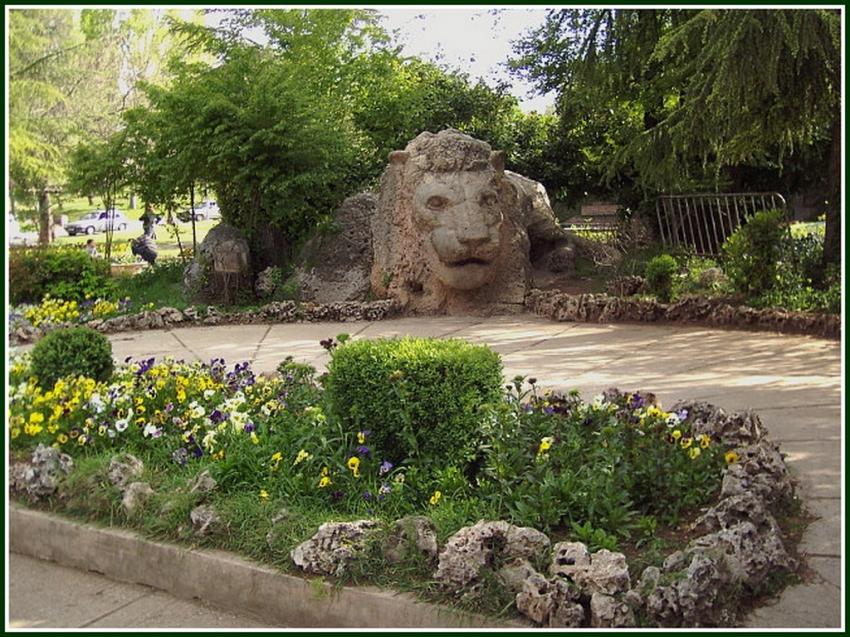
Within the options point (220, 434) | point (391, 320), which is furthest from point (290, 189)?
point (220, 434)

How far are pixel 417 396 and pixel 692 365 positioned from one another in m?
3.68

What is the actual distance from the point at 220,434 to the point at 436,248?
254 inches

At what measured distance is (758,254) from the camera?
31.7ft

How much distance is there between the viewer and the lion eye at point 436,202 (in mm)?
10883

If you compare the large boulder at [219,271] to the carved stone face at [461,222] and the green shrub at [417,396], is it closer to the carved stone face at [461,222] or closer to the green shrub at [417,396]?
the carved stone face at [461,222]

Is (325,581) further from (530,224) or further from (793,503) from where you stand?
(530,224)

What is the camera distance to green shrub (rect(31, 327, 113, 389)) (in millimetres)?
6035

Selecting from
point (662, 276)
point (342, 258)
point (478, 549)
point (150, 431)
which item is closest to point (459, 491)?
point (478, 549)

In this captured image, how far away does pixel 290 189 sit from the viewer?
13398 mm

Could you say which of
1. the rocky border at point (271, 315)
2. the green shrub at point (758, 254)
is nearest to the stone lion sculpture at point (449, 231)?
the rocky border at point (271, 315)

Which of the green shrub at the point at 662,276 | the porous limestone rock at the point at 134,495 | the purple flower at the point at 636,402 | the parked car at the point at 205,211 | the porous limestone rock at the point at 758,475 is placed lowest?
the porous limestone rock at the point at 134,495

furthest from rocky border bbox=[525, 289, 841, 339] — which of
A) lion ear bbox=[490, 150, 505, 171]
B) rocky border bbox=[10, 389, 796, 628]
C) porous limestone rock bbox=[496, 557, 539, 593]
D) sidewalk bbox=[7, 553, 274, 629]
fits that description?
sidewalk bbox=[7, 553, 274, 629]

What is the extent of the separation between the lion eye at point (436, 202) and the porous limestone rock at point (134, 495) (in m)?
7.07

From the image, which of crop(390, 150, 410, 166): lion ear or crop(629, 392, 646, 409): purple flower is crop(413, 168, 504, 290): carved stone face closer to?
crop(390, 150, 410, 166): lion ear
